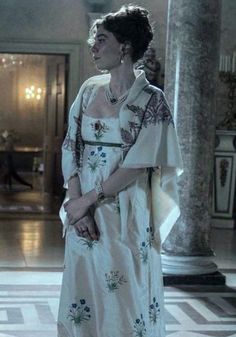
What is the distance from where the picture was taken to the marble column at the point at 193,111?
520cm

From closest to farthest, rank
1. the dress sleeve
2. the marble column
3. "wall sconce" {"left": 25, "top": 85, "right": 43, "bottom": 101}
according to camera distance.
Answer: the dress sleeve, the marble column, "wall sconce" {"left": 25, "top": 85, "right": 43, "bottom": 101}

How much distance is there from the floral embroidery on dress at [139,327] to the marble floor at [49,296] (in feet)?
4.67

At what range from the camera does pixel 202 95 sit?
17.1 ft

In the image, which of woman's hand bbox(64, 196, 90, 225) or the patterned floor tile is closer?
woman's hand bbox(64, 196, 90, 225)

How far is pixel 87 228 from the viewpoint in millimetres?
2611

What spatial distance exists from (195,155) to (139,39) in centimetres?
265

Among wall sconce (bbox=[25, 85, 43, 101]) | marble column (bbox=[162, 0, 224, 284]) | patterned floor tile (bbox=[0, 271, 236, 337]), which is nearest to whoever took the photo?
patterned floor tile (bbox=[0, 271, 236, 337])

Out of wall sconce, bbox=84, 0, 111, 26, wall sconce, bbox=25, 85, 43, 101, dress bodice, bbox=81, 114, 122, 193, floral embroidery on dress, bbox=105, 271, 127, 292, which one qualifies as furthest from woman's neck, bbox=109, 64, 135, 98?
wall sconce, bbox=25, 85, 43, 101

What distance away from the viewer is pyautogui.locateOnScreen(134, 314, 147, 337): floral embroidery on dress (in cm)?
263

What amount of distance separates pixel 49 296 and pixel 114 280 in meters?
2.30

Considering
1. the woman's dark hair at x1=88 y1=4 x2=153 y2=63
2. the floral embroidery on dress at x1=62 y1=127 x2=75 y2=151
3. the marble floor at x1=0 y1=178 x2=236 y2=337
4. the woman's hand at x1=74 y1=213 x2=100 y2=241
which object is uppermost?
the woman's dark hair at x1=88 y1=4 x2=153 y2=63

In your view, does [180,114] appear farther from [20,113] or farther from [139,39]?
[20,113]

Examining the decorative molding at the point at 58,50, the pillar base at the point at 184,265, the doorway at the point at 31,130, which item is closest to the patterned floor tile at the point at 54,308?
the pillar base at the point at 184,265

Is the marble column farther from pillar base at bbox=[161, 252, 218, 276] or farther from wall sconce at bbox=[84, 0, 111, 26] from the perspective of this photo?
wall sconce at bbox=[84, 0, 111, 26]
